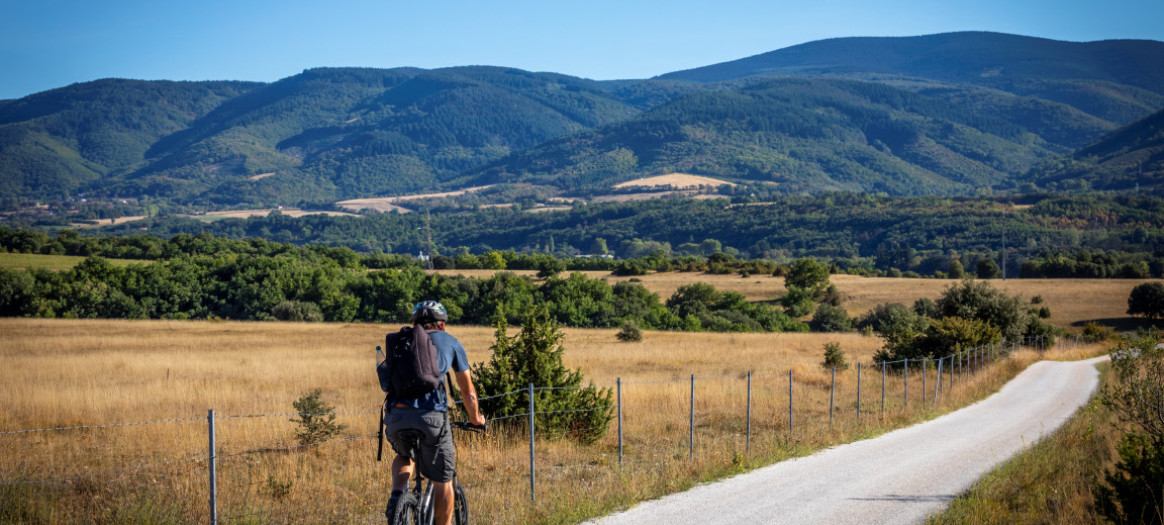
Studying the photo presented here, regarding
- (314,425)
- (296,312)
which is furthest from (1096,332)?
(314,425)

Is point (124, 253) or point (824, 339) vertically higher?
point (124, 253)

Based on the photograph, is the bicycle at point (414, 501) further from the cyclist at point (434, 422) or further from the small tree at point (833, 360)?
the small tree at point (833, 360)

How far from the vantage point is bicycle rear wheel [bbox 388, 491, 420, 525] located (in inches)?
272

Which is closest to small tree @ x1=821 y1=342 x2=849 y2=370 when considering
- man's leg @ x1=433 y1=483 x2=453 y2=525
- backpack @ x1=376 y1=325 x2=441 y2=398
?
man's leg @ x1=433 y1=483 x2=453 y2=525

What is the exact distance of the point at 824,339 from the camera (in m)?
51.2

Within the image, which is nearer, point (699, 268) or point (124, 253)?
point (124, 253)

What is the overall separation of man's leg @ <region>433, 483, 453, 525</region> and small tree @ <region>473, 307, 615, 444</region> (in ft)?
23.2

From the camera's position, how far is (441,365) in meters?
6.99

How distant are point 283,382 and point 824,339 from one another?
34.7 meters

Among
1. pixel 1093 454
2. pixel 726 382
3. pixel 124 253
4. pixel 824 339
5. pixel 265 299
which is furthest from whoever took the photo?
pixel 124 253

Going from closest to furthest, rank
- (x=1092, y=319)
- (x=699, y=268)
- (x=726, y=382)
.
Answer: (x=726, y=382) < (x=1092, y=319) < (x=699, y=268)

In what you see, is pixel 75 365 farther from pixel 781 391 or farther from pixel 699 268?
pixel 699 268

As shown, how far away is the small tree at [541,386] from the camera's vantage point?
47.8 feet

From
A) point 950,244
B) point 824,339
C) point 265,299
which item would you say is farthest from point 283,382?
point 950,244
